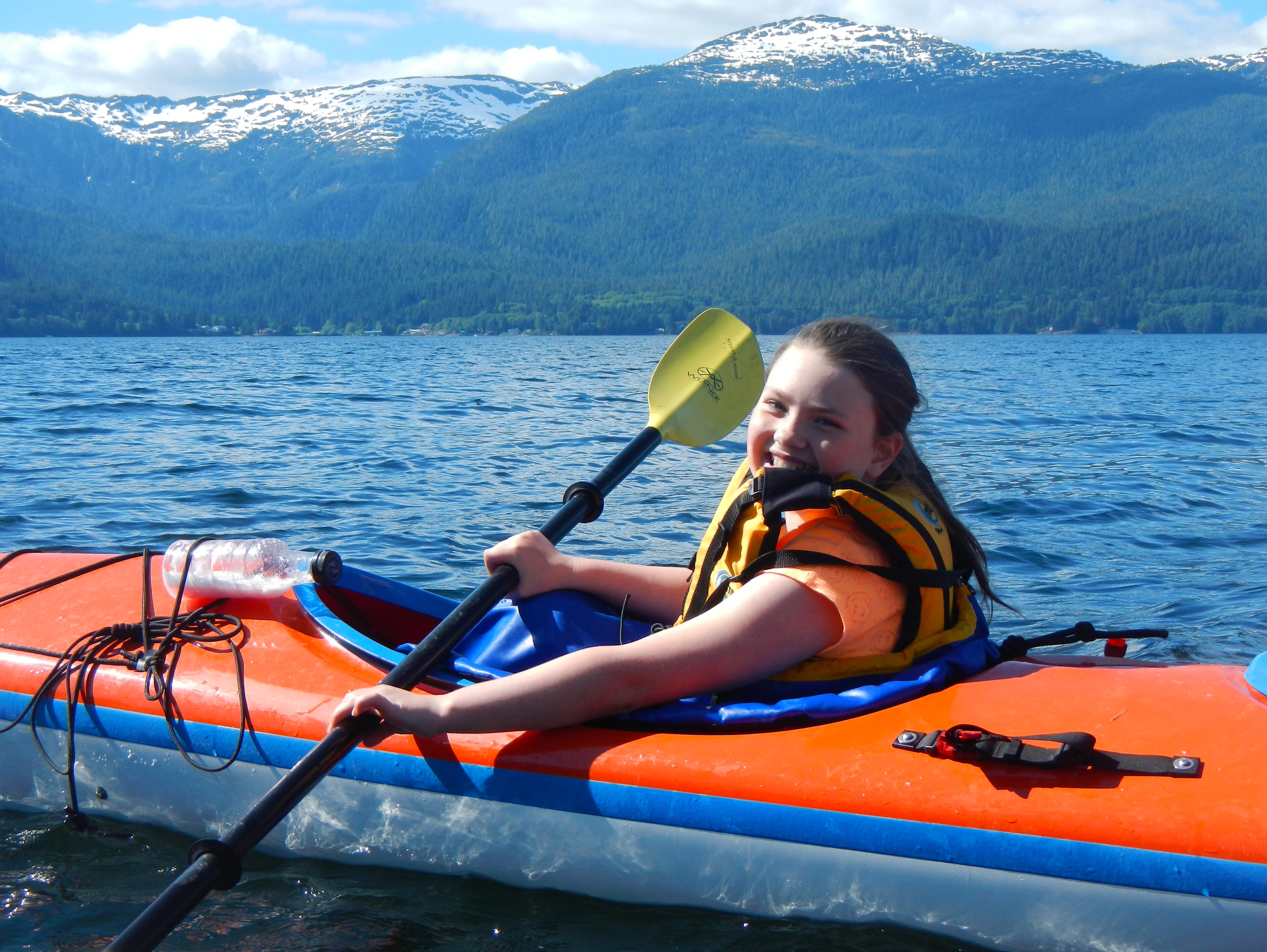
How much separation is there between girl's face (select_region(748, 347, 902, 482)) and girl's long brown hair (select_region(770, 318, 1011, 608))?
0.02 m

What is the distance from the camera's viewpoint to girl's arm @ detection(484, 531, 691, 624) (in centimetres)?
271

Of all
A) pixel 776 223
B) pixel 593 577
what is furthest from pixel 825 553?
pixel 776 223

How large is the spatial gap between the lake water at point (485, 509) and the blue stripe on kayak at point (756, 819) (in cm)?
25

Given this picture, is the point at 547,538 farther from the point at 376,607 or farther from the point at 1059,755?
the point at 1059,755

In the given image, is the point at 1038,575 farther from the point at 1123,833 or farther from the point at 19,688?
the point at 19,688

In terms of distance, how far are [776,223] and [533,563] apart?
485 feet

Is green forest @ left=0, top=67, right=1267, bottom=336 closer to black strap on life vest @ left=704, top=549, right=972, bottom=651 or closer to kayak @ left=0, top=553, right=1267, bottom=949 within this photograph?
kayak @ left=0, top=553, right=1267, bottom=949

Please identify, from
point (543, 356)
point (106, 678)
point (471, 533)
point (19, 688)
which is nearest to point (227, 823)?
point (106, 678)

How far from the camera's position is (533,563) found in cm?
273

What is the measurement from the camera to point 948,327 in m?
93.1

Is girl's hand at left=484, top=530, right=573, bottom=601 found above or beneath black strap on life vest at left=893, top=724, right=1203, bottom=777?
above

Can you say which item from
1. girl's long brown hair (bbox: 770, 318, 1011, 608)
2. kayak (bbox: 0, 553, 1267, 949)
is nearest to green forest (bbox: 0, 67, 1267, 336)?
kayak (bbox: 0, 553, 1267, 949)

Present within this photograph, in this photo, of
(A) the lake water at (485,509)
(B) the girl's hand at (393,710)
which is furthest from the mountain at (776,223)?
(B) the girl's hand at (393,710)

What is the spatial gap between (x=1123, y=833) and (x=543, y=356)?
115 feet
